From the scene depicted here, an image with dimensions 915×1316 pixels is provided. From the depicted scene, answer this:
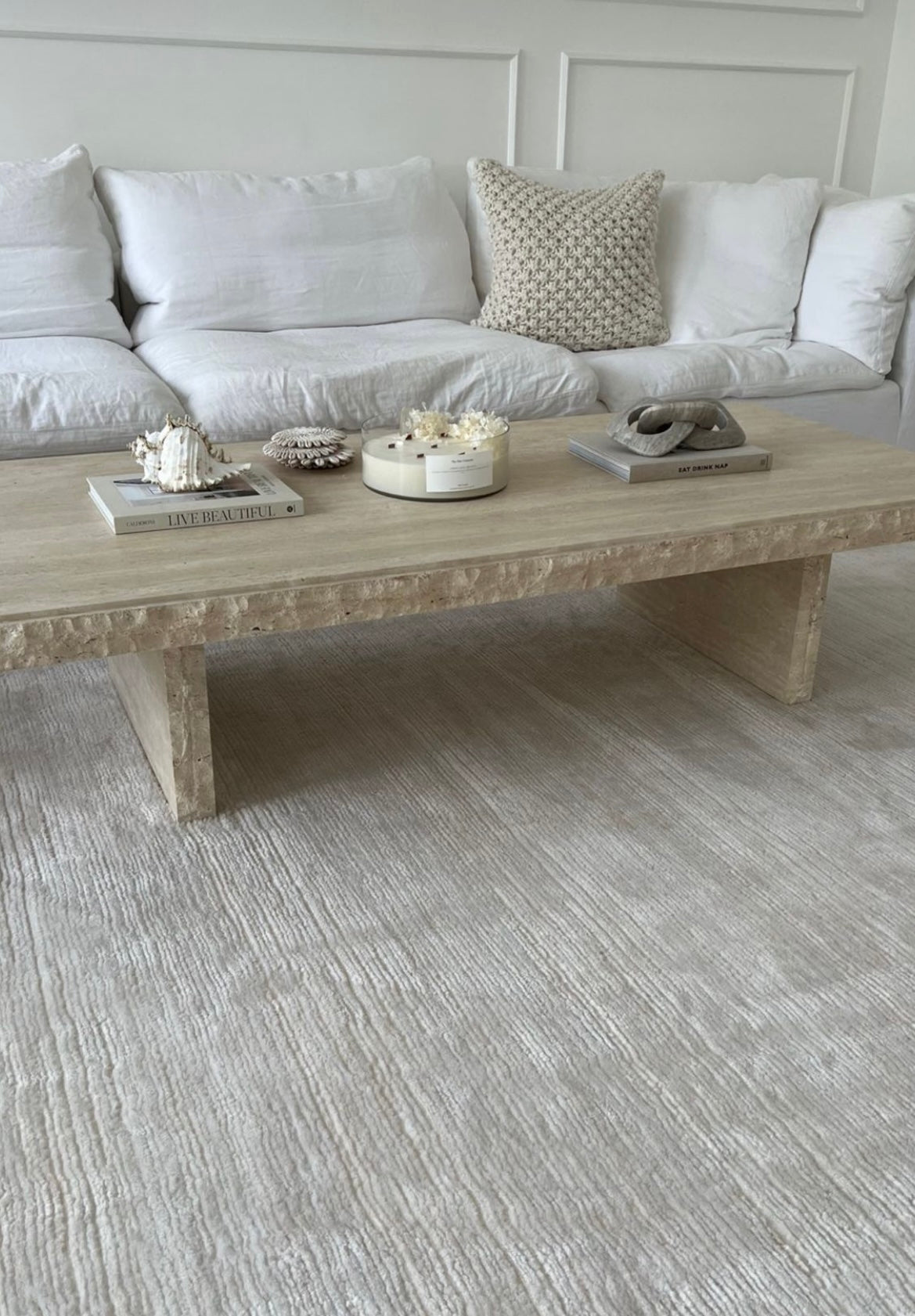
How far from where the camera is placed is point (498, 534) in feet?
4.99

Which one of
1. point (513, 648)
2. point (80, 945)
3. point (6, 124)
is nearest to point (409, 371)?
point (513, 648)

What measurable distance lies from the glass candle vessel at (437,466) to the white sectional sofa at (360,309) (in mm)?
675

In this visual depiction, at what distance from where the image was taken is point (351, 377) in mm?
2383

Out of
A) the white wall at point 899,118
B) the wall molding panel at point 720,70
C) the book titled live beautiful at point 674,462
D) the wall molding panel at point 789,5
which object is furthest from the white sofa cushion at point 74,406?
the white wall at point 899,118

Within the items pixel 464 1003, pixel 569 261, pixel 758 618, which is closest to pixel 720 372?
pixel 569 261

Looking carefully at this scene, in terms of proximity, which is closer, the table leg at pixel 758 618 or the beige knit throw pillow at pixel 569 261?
the table leg at pixel 758 618

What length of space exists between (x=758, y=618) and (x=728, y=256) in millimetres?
1606

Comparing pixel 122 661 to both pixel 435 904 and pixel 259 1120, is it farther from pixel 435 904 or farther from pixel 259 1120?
pixel 259 1120

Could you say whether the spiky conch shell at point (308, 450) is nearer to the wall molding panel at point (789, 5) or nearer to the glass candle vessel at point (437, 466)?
the glass candle vessel at point (437, 466)

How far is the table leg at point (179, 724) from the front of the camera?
4.78 feet

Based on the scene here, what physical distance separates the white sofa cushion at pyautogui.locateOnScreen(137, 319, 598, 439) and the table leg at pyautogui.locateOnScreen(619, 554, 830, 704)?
1.98 feet

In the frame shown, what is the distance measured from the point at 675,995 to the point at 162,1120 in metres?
0.54

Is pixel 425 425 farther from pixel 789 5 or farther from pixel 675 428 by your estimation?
pixel 789 5

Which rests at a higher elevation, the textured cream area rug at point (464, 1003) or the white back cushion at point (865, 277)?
the white back cushion at point (865, 277)
